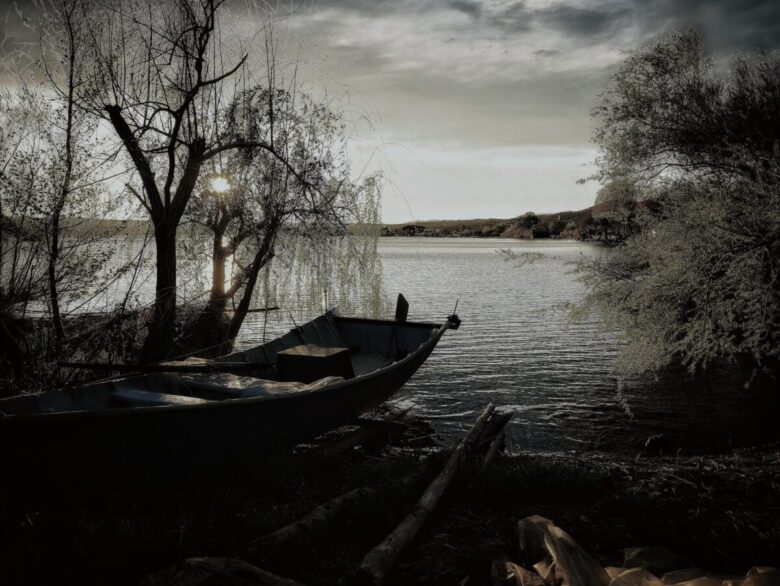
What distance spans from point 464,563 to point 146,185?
7.61 meters

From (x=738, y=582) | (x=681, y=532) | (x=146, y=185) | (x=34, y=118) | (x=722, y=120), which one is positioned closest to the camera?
(x=738, y=582)

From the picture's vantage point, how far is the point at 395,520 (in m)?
5.19

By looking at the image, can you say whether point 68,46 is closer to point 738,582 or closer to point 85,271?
point 85,271

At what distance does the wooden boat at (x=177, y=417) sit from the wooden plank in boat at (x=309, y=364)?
0.06 ft

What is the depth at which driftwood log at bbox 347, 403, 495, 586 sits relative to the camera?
3861 millimetres

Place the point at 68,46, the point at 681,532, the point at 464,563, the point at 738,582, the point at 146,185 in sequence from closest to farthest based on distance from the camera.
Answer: the point at 738,582, the point at 464,563, the point at 681,532, the point at 68,46, the point at 146,185

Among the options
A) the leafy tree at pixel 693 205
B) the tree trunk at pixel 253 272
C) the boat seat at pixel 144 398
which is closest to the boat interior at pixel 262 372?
the boat seat at pixel 144 398

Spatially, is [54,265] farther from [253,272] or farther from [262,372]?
[253,272]

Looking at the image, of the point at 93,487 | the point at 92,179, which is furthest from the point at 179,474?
the point at 92,179

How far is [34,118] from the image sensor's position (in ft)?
24.5

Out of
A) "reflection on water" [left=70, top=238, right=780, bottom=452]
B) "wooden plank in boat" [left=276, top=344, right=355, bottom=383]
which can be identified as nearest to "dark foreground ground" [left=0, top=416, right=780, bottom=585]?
"wooden plank in boat" [left=276, top=344, right=355, bottom=383]

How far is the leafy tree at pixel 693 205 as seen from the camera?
10.3 m

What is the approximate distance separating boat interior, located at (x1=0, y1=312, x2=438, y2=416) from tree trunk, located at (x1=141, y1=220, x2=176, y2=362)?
138 centimetres

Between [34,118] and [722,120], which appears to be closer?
[34,118]
